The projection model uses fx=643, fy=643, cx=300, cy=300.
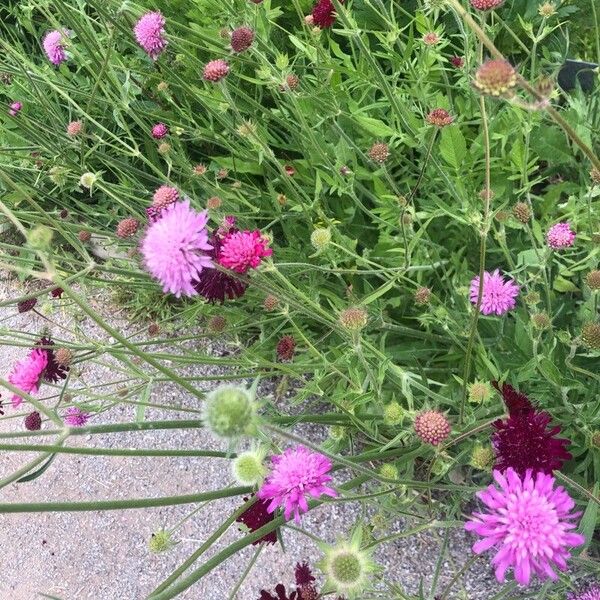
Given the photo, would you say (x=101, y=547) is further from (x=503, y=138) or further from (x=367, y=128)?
(x=503, y=138)

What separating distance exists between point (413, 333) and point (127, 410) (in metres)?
1.24

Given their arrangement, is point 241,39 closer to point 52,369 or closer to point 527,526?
point 52,369

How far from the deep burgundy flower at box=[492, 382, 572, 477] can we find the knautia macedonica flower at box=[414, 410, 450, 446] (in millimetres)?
95

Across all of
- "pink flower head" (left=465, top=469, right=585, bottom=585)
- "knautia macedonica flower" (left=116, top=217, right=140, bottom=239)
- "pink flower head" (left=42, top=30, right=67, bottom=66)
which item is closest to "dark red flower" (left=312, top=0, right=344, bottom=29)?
"knautia macedonica flower" (left=116, top=217, right=140, bottom=239)

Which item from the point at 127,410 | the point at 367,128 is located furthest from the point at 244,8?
the point at 127,410

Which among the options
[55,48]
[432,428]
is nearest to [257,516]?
[432,428]

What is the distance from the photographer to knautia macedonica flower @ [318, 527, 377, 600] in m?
1.02

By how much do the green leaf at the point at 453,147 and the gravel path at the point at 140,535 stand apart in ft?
3.17

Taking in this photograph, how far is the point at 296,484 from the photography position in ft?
3.85

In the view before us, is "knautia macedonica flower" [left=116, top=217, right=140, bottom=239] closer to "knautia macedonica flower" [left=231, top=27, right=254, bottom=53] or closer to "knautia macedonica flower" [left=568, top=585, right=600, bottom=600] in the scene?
"knautia macedonica flower" [left=231, top=27, right=254, bottom=53]

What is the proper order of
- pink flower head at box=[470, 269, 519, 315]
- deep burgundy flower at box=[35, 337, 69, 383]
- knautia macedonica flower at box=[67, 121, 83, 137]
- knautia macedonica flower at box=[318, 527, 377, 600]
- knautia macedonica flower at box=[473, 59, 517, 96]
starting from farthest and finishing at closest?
knautia macedonica flower at box=[67, 121, 83, 137], deep burgundy flower at box=[35, 337, 69, 383], pink flower head at box=[470, 269, 519, 315], knautia macedonica flower at box=[318, 527, 377, 600], knautia macedonica flower at box=[473, 59, 517, 96]

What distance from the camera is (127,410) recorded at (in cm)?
241

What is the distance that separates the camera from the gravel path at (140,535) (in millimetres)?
1766

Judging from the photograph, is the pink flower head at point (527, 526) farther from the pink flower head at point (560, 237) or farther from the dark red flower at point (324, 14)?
the dark red flower at point (324, 14)
